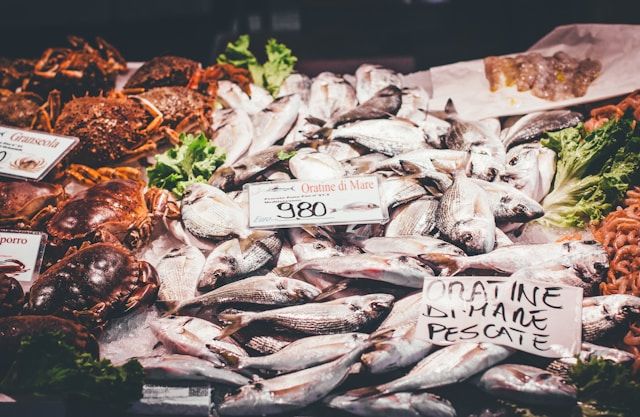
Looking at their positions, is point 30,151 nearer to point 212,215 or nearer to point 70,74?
point 70,74

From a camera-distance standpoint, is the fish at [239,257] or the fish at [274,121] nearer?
the fish at [239,257]

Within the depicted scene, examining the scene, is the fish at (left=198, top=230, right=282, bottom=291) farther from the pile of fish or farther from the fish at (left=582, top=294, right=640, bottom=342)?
the fish at (left=582, top=294, right=640, bottom=342)

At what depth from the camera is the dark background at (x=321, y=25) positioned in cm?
476

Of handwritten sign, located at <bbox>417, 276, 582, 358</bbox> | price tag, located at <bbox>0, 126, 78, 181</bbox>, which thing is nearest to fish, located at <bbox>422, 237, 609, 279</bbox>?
handwritten sign, located at <bbox>417, 276, 582, 358</bbox>

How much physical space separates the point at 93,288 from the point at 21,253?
0.59 metres

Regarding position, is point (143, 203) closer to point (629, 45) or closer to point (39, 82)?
point (39, 82)

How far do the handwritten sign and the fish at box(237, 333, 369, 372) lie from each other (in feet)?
1.00

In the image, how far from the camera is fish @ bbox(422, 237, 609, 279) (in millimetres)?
2512

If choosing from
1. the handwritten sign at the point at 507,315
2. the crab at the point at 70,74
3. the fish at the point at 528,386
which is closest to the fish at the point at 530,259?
the handwritten sign at the point at 507,315

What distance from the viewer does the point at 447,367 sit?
86.2 inches

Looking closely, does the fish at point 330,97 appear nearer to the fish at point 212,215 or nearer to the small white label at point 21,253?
the fish at point 212,215

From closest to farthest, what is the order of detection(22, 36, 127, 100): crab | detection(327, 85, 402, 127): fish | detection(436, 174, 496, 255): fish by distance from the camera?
detection(436, 174, 496, 255): fish < detection(327, 85, 402, 127): fish < detection(22, 36, 127, 100): crab

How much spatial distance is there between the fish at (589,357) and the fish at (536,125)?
155 centimetres

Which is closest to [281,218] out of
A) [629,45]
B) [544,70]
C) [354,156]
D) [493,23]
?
[354,156]
